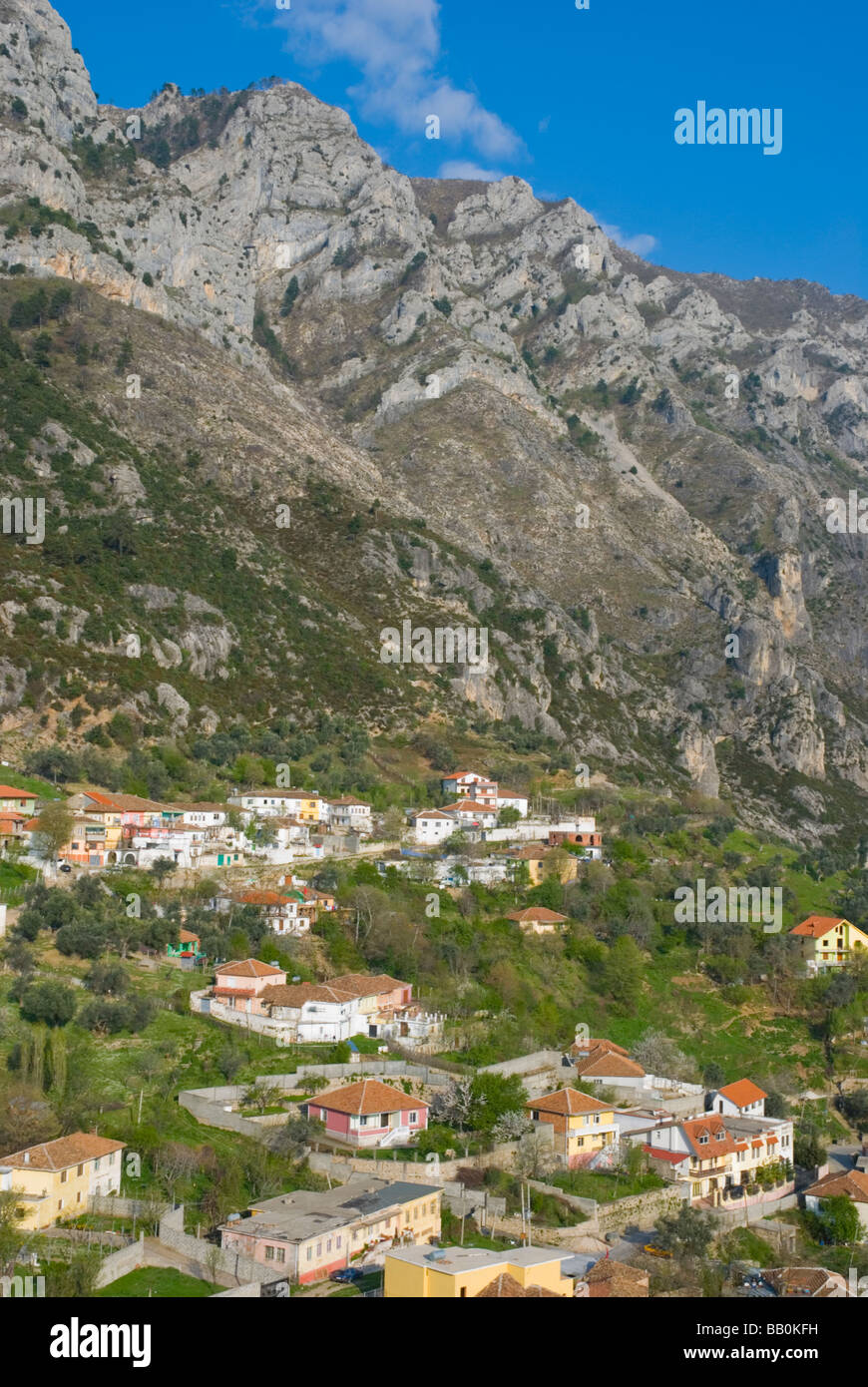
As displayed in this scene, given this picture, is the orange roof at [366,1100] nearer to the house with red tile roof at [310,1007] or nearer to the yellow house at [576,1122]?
the yellow house at [576,1122]

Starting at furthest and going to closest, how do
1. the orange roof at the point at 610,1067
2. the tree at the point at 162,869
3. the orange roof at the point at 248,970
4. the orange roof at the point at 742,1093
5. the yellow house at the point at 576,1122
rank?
the tree at the point at 162,869 < the orange roof at the point at 248,970 < the orange roof at the point at 610,1067 < the orange roof at the point at 742,1093 < the yellow house at the point at 576,1122

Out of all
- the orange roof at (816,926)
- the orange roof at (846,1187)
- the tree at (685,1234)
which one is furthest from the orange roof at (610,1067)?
the orange roof at (816,926)

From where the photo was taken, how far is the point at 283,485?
115 meters

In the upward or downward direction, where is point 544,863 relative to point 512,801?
downward

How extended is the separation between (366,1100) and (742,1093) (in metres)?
15.1

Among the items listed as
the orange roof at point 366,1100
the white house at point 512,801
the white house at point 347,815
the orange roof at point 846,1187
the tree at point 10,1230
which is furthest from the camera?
the white house at point 512,801

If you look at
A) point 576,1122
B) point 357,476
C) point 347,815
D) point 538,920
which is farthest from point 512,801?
point 357,476

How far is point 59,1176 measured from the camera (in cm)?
3228

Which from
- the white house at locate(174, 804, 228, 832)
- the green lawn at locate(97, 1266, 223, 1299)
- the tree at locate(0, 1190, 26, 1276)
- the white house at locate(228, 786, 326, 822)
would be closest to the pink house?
the green lawn at locate(97, 1266, 223, 1299)

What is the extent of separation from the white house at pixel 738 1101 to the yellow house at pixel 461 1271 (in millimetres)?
19599

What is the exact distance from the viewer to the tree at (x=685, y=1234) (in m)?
34.8

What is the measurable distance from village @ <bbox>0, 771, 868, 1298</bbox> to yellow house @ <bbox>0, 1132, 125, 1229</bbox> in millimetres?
67

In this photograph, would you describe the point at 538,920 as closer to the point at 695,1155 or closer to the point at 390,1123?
the point at 695,1155
